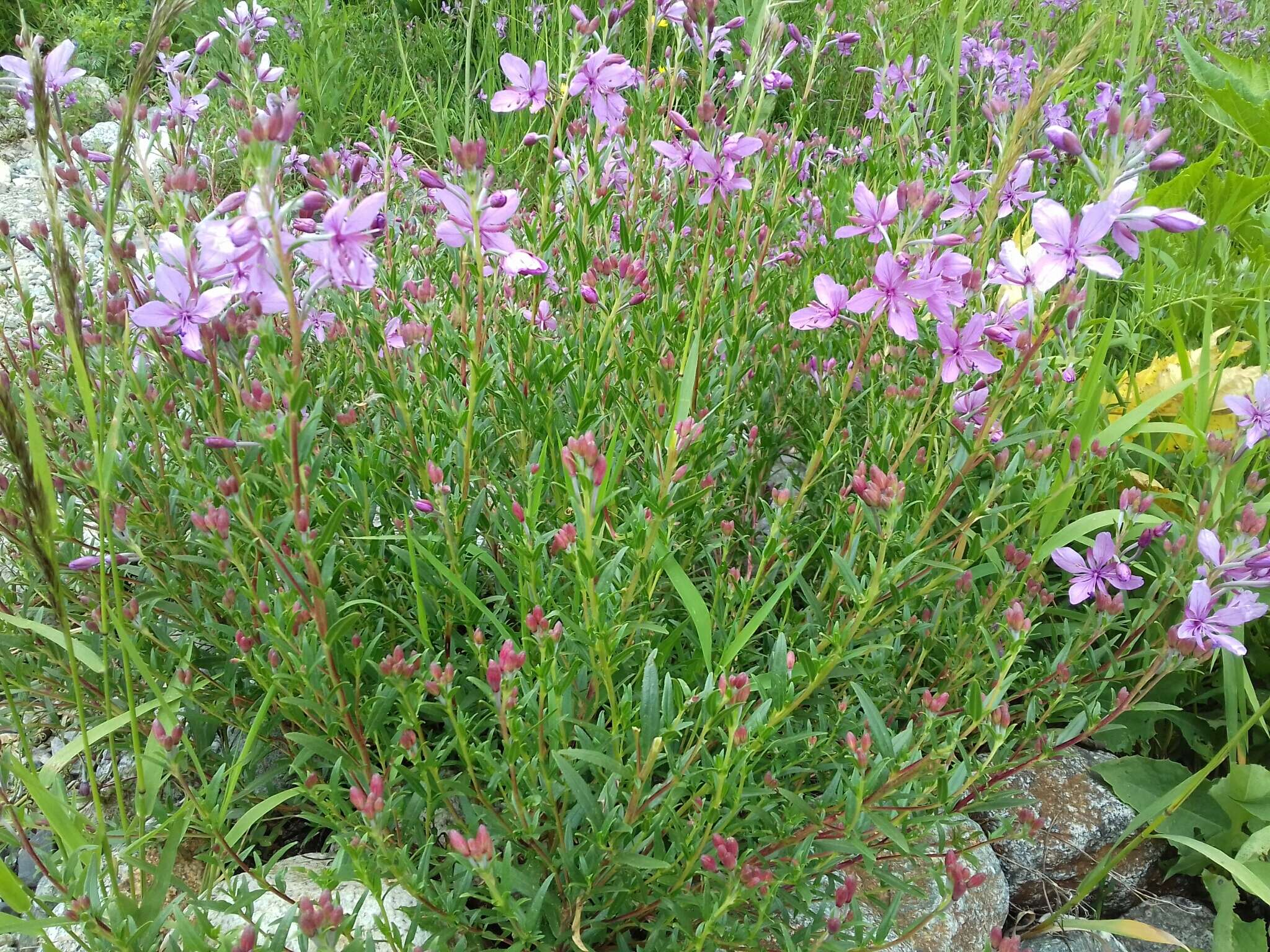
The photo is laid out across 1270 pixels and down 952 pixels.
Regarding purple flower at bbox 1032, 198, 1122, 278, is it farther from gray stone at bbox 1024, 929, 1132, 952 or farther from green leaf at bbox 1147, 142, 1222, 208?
green leaf at bbox 1147, 142, 1222, 208

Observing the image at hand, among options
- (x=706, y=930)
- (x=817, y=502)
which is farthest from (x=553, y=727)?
(x=817, y=502)

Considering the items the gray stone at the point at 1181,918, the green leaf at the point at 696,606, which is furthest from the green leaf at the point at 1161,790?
the green leaf at the point at 696,606

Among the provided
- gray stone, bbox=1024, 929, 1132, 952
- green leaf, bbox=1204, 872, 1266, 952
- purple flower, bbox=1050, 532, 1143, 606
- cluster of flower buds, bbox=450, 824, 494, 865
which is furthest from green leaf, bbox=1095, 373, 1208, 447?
cluster of flower buds, bbox=450, 824, 494, 865

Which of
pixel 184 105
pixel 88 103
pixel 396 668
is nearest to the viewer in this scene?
pixel 396 668

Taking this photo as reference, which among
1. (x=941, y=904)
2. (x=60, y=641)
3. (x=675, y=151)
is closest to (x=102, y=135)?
(x=675, y=151)

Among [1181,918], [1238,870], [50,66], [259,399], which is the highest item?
[50,66]

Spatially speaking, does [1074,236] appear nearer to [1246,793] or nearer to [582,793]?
[582,793]
